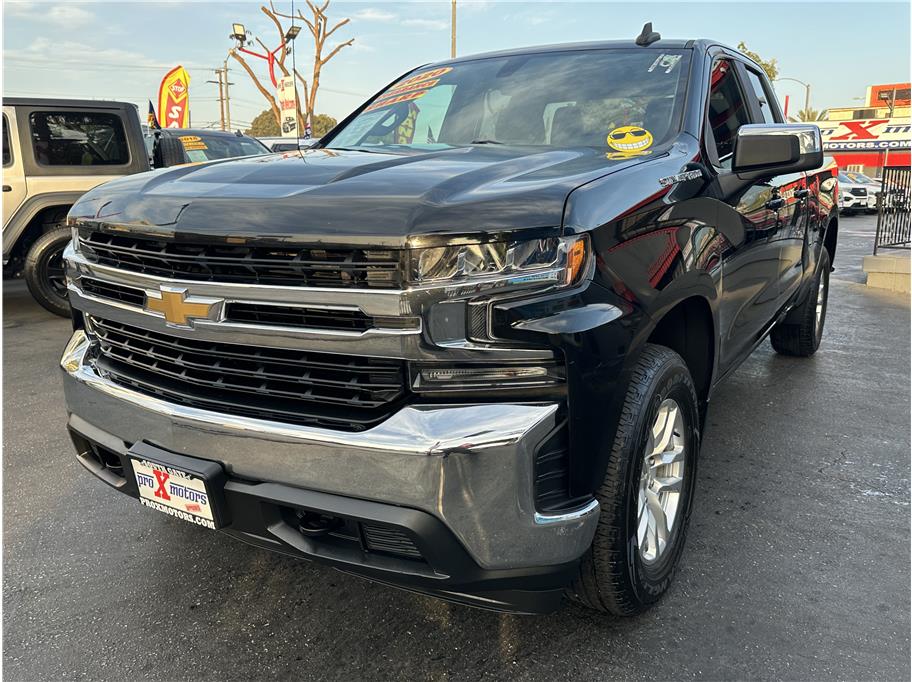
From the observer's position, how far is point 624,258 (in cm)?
199

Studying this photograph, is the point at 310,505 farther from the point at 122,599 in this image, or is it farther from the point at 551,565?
the point at 122,599

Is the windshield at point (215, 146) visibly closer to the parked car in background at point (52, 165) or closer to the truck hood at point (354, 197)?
the parked car in background at point (52, 165)

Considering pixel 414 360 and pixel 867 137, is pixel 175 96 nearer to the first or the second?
pixel 414 360

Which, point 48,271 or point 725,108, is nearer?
point 725,108

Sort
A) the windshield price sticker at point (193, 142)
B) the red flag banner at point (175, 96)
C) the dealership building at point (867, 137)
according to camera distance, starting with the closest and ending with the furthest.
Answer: the windshield price sticker at point (193, 142), the red flag banner at point (175, 96), the dealership building at point (867, 137)

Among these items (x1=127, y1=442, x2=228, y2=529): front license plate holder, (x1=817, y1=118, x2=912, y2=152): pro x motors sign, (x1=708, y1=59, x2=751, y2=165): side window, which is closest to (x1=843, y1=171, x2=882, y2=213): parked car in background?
(x1=817, y1=118, x2=912, y2=152): pro x motors sign

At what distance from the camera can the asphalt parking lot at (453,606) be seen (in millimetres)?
2162

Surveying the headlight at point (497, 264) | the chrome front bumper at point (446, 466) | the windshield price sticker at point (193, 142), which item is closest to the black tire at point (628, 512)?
the chrome front bumper at point (446, 466)

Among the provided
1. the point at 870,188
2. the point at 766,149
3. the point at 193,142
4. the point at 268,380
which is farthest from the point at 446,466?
the point at 870,188

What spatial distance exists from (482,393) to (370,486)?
0.34 metres

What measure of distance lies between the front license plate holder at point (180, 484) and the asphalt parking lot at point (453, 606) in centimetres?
49

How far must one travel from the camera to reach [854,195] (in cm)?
2202

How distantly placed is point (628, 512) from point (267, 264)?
3.80 feet

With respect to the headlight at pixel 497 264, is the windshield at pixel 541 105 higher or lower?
higher
